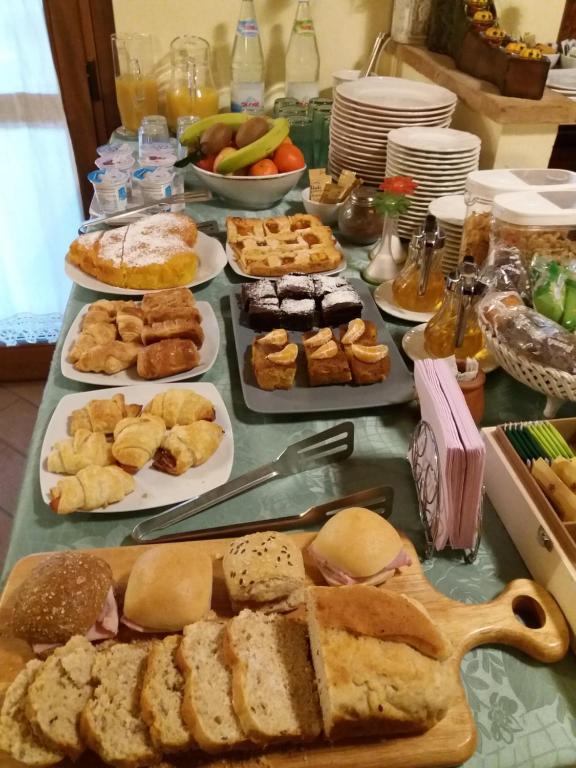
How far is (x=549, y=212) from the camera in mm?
1094

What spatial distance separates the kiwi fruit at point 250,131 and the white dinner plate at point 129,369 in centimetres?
71

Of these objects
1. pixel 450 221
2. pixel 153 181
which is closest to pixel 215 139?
pixel 153 181

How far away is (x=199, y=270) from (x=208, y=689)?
1035 millimetres

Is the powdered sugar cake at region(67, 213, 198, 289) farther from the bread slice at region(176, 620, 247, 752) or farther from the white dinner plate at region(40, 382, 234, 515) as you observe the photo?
the bread slice at region(176, 620, 247, 752)

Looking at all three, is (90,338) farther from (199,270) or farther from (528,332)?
(528,332)

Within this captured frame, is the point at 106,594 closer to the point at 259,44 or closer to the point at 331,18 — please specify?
the point at 259,44

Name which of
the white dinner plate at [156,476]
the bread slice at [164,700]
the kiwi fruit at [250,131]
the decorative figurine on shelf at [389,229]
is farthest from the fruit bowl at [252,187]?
the bread slice at [164,700]

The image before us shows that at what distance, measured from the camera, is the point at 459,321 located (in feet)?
3.57

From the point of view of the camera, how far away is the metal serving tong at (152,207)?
5.33ft

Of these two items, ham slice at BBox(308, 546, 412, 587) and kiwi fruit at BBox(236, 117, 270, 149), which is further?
kiwi fruit at BBox(236, 117, 270, 149)

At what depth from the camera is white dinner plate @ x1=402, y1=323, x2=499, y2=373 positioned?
114 cm

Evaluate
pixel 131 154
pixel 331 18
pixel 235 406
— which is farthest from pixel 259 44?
pixel 235 406

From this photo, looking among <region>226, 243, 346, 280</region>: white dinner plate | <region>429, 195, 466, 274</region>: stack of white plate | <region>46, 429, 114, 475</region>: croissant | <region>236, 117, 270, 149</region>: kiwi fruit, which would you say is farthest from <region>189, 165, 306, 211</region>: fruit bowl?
<region>46, 429, 114, 475</region>: croissant

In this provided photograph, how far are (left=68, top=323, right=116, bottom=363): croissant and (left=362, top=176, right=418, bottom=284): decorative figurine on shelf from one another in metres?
0.62
